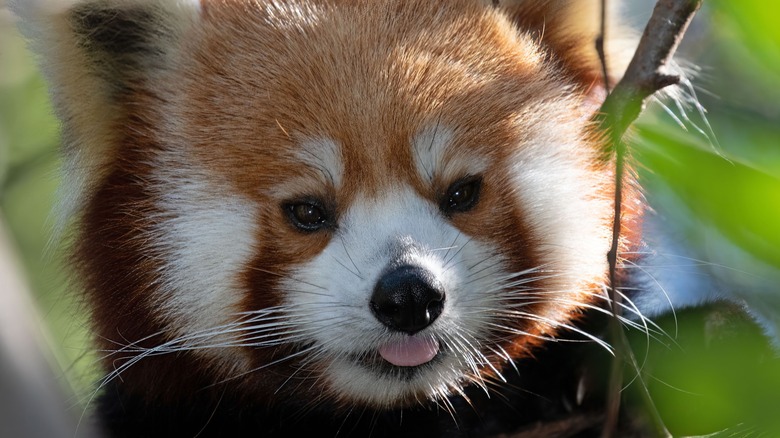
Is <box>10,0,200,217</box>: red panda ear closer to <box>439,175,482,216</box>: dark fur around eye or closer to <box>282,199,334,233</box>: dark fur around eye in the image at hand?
<box>282,199,334,233</box>: dark fur around eye

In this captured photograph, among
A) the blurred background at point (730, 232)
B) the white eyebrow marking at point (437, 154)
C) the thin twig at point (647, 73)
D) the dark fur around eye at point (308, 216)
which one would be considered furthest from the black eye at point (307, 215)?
the blurred background at point (730, 232)

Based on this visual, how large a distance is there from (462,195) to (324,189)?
0.42 meters

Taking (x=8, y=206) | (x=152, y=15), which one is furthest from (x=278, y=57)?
(x=8, y=206)

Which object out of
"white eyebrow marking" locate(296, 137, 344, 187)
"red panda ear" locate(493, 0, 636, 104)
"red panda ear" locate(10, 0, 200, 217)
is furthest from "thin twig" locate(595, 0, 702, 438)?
"red panda ear" locate(10, 0, 200, 217)

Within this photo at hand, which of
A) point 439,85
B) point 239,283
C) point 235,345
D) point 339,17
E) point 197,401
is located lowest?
point 197,401

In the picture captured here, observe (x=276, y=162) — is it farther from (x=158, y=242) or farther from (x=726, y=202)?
(x=726, y=202)

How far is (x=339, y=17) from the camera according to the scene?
288cm

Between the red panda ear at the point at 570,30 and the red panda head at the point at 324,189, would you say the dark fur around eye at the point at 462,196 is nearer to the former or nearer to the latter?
the red panda head at the point at 324,189

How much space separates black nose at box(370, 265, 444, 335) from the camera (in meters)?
2.43

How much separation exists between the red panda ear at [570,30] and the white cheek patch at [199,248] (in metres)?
1.16

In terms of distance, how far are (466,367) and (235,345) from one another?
0.71 m

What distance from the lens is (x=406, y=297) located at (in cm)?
242

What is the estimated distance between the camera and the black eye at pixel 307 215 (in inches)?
106

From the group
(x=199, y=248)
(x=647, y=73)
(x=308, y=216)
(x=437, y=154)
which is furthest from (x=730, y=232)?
(x=199, y=248)
